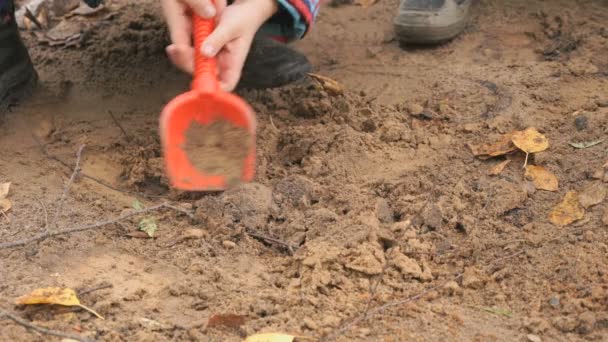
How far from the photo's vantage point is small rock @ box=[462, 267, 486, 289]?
1510 millimetres

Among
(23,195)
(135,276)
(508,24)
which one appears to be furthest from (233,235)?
(508,24)

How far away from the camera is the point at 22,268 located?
1548mm

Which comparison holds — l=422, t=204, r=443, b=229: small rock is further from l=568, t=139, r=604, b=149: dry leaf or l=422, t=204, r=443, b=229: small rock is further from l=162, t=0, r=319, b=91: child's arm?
l=162, t=0, r=319, b=91: child's arm

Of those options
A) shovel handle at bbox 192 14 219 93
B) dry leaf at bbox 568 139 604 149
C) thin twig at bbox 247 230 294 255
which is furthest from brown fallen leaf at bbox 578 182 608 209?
shovel handle at bbox 192 14 219 93

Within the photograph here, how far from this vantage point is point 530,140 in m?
1.92

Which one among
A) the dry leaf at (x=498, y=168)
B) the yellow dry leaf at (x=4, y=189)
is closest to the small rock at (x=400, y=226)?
the dry leaf at (x=498, y=168)

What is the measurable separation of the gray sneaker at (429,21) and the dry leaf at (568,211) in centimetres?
100

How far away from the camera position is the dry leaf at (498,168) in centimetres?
185

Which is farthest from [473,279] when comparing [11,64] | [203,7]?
[11,64]

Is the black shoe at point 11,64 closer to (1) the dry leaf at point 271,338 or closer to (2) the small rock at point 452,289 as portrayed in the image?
(1) the dry leaf at point 271,338

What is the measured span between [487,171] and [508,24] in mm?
1011

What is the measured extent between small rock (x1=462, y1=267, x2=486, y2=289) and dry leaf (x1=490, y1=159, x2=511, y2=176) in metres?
0.40

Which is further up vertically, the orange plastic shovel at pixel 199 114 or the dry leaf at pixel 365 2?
the orange plastic shovel at pixel 199 114

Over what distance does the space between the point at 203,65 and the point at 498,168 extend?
83 centimetres
